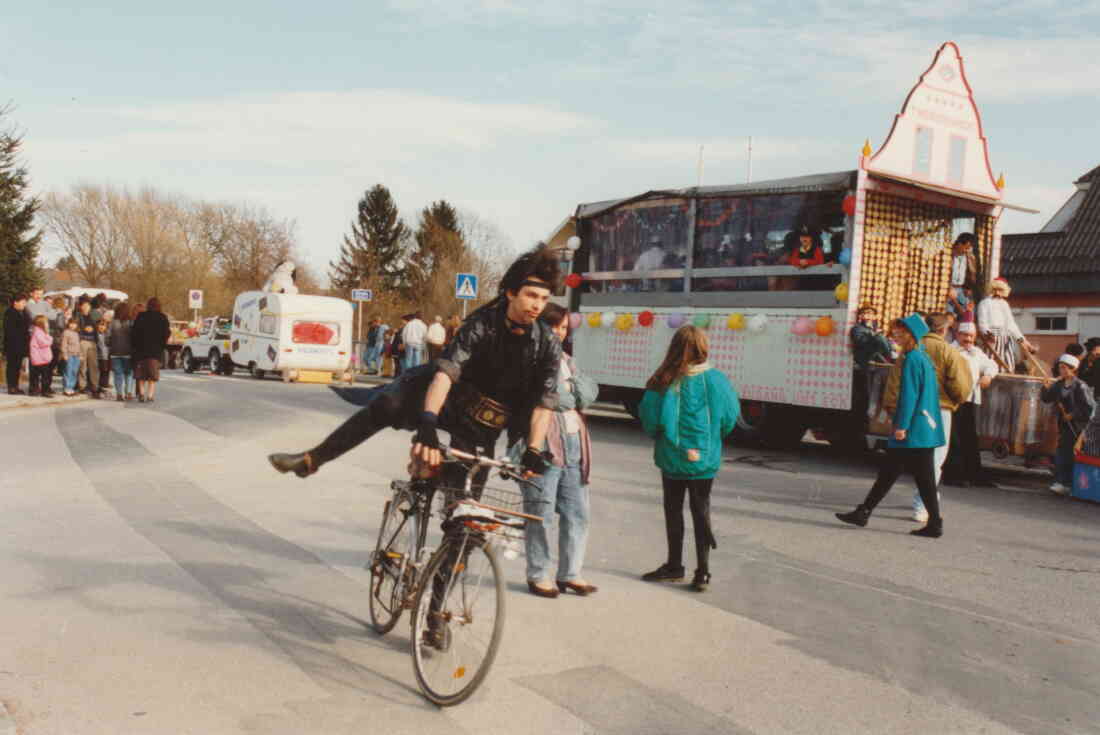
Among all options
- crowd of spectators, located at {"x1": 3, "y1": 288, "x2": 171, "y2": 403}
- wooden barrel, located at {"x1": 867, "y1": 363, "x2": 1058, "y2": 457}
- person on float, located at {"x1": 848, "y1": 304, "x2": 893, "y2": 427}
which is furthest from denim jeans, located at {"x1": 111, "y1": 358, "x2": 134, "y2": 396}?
wooden barrel, located at {"x1": 867, "y1": 363, "x2": 1058, "y2": 457}

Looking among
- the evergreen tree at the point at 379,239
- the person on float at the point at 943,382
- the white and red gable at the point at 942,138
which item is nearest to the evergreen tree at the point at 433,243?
the evergreen tree at the point at 379,239

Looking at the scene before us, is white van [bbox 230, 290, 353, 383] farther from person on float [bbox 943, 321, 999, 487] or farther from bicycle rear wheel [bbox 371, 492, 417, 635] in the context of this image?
bicycle rear wheel [bbox 371, 492, 417, 635]

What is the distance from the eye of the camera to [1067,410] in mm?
11500

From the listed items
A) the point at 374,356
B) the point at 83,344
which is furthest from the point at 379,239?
the point at 83,344

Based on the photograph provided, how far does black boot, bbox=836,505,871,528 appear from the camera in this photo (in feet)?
30.0

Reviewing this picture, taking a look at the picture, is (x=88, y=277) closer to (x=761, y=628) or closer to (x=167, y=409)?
(x=167, y=409)

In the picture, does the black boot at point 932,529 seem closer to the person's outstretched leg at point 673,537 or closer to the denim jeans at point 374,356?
the person's outstretched leg at point 673,537

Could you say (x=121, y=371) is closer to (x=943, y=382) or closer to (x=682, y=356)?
(x=943, y=382)

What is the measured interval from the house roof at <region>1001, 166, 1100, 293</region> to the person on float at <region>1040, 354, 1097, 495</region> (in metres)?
23.1

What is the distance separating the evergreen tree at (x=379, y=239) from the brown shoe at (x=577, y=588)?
71459 mm

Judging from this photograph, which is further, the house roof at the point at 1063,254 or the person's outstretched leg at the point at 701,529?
the house roof at the point at 1063,254

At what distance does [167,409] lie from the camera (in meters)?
18.1

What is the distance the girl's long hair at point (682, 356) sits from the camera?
6719 mm

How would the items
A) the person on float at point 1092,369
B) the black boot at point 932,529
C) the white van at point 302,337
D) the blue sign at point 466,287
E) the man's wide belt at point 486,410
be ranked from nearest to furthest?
the man's wide belt at point 486,410 < the black boot at point 932,529 < the person on float at point 1092,369 < the blue sign at point 466,287 < the white van at point 302,337
